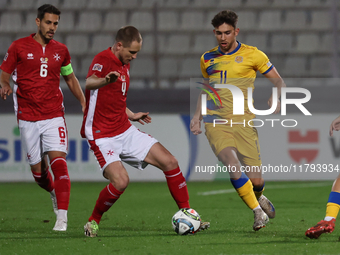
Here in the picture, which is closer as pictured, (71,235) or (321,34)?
(71,235)

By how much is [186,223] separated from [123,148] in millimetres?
802

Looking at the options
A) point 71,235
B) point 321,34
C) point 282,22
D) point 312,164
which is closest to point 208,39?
point 282,22

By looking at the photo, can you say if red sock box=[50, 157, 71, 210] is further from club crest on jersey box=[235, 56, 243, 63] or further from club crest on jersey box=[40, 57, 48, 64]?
club crest on jersey box=[235, 56, 243, 63]

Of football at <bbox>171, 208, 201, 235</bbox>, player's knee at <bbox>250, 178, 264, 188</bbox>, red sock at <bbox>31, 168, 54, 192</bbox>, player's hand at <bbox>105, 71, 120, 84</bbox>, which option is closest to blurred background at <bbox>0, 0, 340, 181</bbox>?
red sock at <bbox>31, 168, 54, 192</bbox>

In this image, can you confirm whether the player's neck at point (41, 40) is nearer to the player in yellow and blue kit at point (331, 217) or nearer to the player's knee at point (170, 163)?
the player's knee at point (170, 163)

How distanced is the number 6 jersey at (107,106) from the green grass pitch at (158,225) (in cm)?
86

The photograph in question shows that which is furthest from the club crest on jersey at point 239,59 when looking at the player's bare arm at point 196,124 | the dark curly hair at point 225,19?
the player's bare arm at point 196,124

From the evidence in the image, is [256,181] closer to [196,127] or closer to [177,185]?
[196,127]

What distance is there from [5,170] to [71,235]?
219 inches

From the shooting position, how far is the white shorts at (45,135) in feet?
16.2

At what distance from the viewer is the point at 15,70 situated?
4957 mm

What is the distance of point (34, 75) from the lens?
16.1 ft

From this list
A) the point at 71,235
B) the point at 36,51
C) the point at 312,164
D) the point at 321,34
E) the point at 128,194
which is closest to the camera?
the point at 71,235

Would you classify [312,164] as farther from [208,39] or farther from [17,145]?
[17,145]
